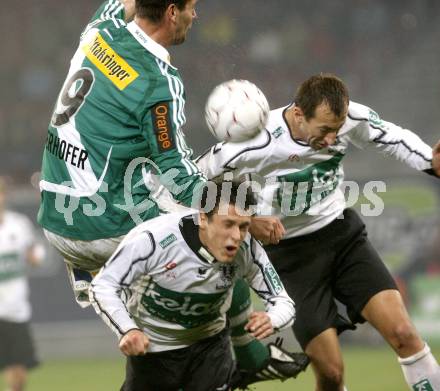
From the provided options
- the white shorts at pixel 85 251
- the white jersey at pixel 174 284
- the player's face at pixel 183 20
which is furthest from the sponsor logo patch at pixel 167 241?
the player's face at pixel 183 20

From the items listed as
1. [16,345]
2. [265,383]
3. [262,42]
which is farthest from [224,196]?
[262,42]

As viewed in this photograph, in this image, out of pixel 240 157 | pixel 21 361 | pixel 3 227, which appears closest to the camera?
pixel 240 157

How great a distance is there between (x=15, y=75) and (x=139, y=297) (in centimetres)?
855

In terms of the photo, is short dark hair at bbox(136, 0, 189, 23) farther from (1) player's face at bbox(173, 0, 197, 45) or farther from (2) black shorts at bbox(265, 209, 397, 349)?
(2) black shorts at bbox(265, 209, 397, 349)

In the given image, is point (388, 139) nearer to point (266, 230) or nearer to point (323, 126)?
point (323, 126)

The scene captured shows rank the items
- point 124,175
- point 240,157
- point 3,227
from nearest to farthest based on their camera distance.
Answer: point 124,175 < point 240,157 < point 3,227

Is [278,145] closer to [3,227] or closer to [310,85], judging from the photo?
[310,85]

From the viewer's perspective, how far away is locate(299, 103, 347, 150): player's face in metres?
5.31

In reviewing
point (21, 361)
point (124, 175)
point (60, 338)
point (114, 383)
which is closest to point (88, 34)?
point (124, 175)

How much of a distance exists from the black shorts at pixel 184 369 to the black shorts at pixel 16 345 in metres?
4.36

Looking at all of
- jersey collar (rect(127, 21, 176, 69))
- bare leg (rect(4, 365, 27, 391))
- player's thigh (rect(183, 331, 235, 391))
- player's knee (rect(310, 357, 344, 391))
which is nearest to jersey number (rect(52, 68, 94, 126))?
jersey collar (rect(127, 21, 176, 69))

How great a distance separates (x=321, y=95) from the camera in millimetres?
5336

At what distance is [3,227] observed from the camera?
9914 mm

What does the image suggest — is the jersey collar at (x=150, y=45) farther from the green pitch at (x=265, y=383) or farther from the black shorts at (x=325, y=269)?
the green pitch at (x=265, y=383)
